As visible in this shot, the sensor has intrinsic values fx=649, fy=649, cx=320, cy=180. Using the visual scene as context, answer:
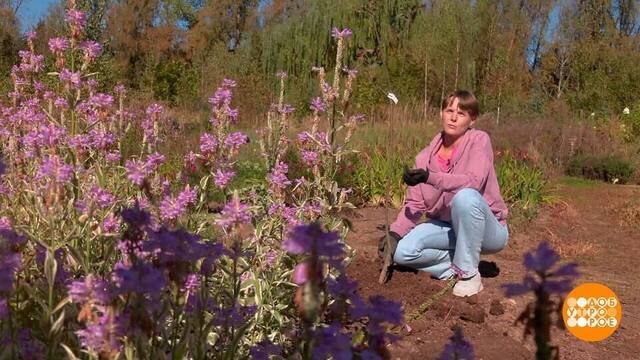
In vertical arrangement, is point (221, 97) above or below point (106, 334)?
above

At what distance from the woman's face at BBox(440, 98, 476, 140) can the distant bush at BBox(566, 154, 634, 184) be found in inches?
273

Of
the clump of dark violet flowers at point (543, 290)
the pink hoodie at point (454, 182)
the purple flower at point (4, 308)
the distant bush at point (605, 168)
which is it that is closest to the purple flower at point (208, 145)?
the purple flower at point (4, 308)

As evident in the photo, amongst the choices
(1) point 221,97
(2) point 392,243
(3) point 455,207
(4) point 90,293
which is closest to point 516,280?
(3) point 455,207

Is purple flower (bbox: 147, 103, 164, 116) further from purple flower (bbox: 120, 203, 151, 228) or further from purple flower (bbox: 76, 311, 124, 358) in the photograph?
purple flower (bbox: 76, 311, 124, 358)

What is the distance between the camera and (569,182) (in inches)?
368

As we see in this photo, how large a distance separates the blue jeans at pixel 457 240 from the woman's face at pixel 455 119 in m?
0.40

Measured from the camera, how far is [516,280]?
4012 millimetres

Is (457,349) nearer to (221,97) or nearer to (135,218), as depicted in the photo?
(135,218)

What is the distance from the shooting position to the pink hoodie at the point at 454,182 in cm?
363

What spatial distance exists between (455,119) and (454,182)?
444 mm

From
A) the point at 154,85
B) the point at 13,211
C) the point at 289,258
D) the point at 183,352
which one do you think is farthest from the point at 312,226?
the point at 154,85

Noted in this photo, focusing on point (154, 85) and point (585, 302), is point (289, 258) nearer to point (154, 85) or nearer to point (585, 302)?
point (585, 302)

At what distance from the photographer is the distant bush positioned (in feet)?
32.7

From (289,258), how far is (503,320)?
1.31 meters
